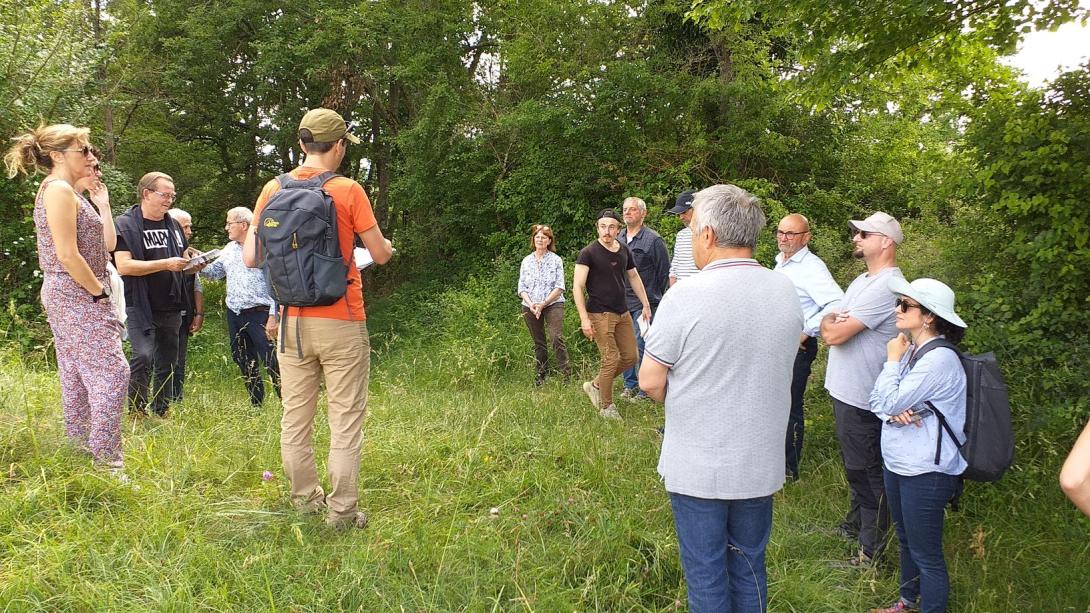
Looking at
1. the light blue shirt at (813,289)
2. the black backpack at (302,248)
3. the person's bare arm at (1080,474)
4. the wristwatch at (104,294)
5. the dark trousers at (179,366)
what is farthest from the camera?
the dark trousers at (179,366)

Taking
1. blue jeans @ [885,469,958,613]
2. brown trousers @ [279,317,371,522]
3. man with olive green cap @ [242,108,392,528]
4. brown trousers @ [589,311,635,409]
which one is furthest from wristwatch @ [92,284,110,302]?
blue jeans @ [885,469,958,613]

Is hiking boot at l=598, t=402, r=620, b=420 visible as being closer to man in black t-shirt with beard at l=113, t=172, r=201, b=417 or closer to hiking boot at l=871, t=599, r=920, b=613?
hiking boot at l=871, t=599, r=920, b=613

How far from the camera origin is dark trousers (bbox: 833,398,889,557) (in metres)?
3.51

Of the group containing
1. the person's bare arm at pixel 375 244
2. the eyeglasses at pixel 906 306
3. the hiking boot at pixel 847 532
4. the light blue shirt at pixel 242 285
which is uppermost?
the person's bare arm at pixel 375 244

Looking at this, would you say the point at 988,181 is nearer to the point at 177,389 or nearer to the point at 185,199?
the point at 177,389

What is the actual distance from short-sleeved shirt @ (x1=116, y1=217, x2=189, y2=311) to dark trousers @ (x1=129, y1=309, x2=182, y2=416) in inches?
3.5

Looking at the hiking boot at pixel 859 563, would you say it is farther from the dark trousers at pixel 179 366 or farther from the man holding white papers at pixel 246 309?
the dark trousers at pixel 179 366

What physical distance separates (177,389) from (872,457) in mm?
4866

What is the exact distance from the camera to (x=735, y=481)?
7.34 ft

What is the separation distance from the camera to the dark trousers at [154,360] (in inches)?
191

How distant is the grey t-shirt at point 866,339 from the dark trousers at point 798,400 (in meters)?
0.87

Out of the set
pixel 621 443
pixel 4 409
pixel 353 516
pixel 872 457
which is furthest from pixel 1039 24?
pixel 4 409

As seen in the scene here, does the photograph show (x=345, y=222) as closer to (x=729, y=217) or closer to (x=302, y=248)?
(x=302, y=248)

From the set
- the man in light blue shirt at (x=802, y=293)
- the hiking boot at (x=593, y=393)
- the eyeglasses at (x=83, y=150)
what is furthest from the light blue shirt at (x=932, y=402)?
the eyeglasses at (x=83, y=150)
